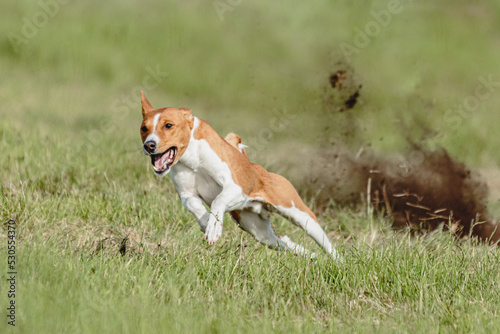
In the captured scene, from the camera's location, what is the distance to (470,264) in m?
6.80

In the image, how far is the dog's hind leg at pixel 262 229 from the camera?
6.75 meters

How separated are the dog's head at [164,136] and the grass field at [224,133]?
97 centimetres

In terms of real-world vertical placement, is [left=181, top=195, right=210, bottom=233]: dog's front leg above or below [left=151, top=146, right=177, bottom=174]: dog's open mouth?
below

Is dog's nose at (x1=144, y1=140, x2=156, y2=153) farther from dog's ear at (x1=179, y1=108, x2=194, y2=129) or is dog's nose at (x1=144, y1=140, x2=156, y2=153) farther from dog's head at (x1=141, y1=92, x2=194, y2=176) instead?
dog's ear at (x1=179, y1=108, x2=194, y2=129)

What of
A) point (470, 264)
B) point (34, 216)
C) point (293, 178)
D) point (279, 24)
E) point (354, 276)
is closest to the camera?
point (354, 276)

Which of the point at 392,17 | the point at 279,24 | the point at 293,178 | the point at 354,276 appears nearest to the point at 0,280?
the point at 354,276

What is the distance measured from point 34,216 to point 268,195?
258 cm

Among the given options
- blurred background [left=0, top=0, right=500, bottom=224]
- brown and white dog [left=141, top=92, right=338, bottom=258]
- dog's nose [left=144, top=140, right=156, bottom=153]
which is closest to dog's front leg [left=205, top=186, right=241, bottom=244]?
brown and white dog [left=141, top=92, right=338, bottom=258]

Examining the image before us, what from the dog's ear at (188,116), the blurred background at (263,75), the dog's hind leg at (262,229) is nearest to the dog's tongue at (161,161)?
the dog's ear at (188,116)

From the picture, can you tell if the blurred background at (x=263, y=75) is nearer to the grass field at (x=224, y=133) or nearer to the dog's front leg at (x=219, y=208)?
the grass field at (x=224, y=133)

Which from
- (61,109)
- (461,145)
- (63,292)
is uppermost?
(61,109)

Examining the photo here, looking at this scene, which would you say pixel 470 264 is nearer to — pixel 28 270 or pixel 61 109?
pixel 28 270

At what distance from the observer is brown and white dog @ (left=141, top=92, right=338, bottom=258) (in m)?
5.59

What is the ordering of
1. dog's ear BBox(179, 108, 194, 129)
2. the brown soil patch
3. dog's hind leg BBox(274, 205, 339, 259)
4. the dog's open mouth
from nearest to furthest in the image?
the dog's open mouth, dog's ear BBox(179, 108, 194, 129), dog's hind leg BBox(274, 205, 339, 259), the brown soil patch
